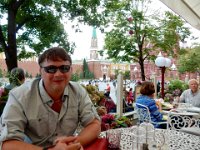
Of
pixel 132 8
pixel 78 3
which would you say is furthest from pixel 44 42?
pixel 132 8

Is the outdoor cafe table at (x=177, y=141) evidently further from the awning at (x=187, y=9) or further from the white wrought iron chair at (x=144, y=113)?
the white wrought iron chair at (x=144, y=113)

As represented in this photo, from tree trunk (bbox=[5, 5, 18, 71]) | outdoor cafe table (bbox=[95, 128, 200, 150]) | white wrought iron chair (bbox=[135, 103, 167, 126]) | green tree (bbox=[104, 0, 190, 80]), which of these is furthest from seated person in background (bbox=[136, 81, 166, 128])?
green tree (bbox=[104, 0, 190, 80])

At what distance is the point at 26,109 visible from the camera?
1138mm

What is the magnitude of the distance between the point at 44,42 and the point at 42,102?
5185 mm

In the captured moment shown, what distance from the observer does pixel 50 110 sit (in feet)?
3.91

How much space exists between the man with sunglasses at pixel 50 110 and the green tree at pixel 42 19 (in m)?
4.32

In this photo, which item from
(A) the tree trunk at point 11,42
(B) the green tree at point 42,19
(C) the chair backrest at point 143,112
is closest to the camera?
(C) the chair backrest at point 143,112

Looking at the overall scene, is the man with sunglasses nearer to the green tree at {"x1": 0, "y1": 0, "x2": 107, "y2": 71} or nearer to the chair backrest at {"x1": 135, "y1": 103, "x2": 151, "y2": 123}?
the chair backrest at {"x1": 135, "y1": 103, "x2": 151, "y2": 123}

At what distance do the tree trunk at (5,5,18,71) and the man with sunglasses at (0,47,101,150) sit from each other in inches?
166

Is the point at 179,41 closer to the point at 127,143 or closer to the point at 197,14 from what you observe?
the point at 197,14

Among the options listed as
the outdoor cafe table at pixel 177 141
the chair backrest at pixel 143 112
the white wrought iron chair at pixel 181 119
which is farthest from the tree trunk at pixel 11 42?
the outdoor cafe table at pixel 177 141

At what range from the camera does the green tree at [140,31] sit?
32.6ft

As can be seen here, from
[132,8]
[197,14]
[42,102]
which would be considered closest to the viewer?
[42,102]

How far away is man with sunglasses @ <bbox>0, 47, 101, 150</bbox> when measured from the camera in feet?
3.61
